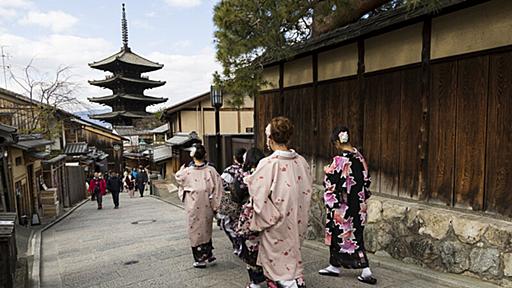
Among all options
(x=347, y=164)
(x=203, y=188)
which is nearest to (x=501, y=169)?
(x=347, y=164)

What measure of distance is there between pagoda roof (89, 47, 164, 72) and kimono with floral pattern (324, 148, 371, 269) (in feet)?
129

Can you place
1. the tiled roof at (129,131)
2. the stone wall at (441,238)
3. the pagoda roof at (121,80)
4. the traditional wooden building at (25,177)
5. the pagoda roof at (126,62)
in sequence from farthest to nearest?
the tiled roof at (129,131)
the pagoda roof at (121,80)
the pagoda roof at (126,62)
the traditional wooden building at (25,177)
the stone wall at (441,238)

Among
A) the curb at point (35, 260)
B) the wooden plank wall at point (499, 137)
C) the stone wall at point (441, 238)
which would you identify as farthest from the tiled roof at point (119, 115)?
the wooden plank wall at point (499, 137)

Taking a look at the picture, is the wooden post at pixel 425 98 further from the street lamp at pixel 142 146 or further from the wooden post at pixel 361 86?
the street lamp at pixel 142 146

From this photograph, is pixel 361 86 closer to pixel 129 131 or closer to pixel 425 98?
pixel 425 98

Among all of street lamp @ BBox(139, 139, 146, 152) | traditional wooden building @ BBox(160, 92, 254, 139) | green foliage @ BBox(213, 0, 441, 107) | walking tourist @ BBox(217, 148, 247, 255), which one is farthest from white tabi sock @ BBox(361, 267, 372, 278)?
street lamp @ BBox(139, 139, 146, 152)

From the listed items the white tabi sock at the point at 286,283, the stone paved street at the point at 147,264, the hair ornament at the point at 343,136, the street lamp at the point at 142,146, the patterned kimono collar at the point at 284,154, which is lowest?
the street lamp at the point at 142,146

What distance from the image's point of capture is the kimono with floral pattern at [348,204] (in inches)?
161

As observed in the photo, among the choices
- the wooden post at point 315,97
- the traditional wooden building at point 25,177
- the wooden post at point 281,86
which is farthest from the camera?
the traditional wooden building at point 25,177

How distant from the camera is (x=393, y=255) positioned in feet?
15.8

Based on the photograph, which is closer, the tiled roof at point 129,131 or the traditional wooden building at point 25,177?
the traditional wooden building at point 25,177

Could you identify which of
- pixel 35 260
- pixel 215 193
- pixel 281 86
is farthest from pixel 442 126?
pixel 35 260

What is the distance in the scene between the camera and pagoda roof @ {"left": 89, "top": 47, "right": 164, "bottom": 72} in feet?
128

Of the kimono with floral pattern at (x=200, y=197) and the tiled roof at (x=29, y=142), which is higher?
the tiled roof at (x=29, y=142)
